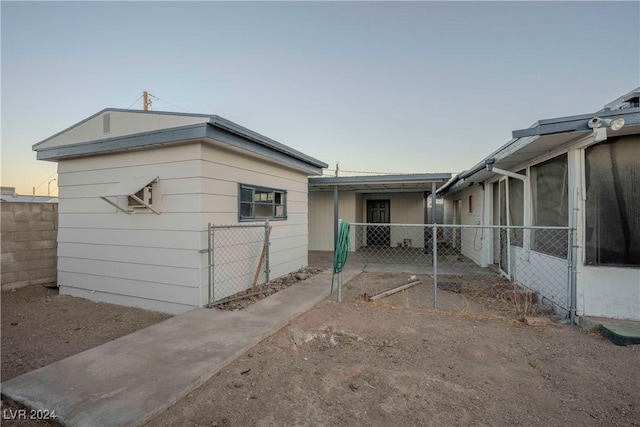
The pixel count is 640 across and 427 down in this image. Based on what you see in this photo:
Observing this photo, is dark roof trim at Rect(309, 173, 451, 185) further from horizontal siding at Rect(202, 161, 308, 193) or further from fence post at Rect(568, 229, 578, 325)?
fence post at Rect(568, 229, 578, 325)

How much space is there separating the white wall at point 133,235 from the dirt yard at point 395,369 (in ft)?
1.92

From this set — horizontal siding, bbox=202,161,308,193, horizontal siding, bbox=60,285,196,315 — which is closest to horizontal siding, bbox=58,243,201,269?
horizontal siding, bbox=60,285,196,315

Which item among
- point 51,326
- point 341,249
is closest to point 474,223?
point 341,249

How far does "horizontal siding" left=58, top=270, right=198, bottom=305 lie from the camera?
4.29 metres

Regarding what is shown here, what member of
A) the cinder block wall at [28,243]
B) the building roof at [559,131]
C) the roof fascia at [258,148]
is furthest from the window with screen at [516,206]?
the cinder block wall at [28,243]

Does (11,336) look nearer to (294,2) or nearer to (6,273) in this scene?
(6,273)

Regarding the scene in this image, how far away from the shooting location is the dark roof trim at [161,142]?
13.1 ft

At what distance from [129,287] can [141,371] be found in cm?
290

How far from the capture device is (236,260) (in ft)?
16.2

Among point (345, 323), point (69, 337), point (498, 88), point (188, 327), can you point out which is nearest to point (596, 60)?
point (498, 88)

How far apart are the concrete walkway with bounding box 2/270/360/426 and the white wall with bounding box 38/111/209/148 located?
9.20 feet

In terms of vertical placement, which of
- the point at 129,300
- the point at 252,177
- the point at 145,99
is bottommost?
the point at 129,300

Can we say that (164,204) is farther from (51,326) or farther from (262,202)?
(51,326)

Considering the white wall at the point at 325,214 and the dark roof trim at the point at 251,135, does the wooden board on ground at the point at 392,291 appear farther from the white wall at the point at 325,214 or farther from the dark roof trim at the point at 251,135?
the white wall at the point at 325,214
